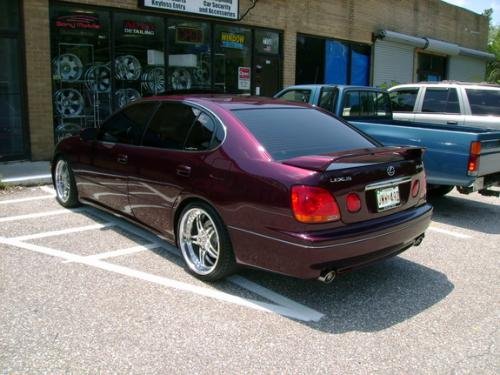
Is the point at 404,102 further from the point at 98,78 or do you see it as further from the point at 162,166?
the point at 162,166

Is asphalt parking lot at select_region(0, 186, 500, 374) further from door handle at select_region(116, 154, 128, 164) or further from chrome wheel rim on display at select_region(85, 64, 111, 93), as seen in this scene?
chrome wheel rim on display at select_region(85, 64, 111, 93)

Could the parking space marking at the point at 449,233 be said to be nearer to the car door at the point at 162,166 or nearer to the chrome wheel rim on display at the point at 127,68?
the car door at the point at 162,166

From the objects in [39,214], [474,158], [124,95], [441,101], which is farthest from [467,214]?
[124,95]

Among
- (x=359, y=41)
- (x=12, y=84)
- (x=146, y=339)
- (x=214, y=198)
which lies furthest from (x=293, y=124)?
(x=359, y=41)

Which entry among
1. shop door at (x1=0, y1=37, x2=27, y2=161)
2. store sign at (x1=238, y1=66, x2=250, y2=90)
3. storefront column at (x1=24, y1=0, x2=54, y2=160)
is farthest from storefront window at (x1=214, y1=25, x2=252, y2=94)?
shop door at (x1=0, y1=37, x2=27, y2=161)

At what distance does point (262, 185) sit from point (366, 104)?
530 centimetres

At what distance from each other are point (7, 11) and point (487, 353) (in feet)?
30.4

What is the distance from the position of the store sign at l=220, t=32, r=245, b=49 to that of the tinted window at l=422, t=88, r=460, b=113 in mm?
5393

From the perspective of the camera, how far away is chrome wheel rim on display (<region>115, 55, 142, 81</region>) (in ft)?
36.7

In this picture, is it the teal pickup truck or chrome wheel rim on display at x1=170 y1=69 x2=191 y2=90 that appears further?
chrome wheel rim on display at x1=170 y1=69 x2=191 y2=90

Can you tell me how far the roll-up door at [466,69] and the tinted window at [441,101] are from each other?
1535cm

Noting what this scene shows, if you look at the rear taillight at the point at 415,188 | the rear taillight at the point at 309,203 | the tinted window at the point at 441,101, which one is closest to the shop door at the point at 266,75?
the tinted window at the point at 441,101

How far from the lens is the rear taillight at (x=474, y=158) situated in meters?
6.35

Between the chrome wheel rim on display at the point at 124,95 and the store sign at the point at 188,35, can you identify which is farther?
the store sign at the point at 188,35
